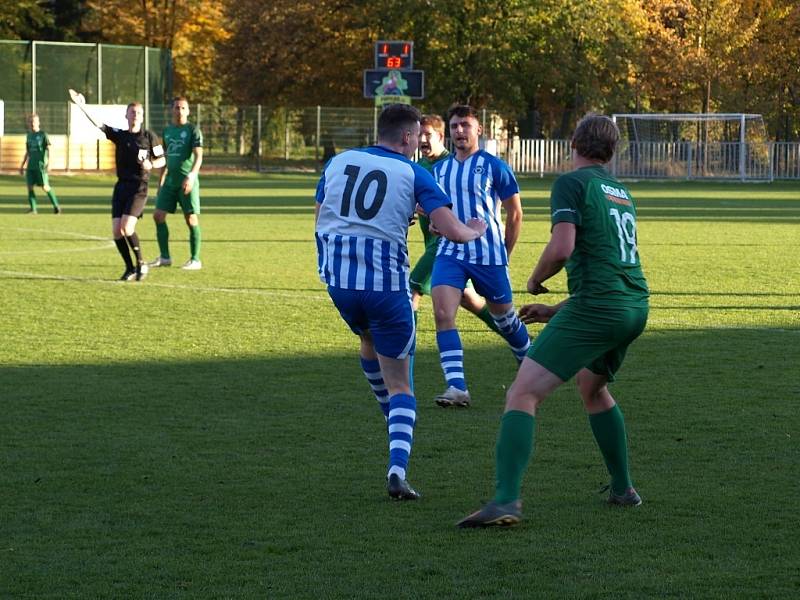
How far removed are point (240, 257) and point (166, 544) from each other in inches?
551

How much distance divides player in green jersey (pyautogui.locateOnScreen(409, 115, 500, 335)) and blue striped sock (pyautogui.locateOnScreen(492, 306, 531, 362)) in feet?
0.28

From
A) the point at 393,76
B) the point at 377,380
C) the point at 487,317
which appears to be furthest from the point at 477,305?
the point at 393,76

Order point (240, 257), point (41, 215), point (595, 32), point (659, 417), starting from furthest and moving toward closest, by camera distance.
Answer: point (595, 32) → point (41, 215) → point (240, 257) → point (659, 417)

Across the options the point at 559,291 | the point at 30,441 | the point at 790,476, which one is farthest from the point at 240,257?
the point at 790,476

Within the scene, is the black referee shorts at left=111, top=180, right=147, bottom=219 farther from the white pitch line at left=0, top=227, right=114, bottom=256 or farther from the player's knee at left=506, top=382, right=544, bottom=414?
the player's knee at left=506, top=382, right=544, bottom=414

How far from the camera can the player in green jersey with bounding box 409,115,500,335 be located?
968 centimetres

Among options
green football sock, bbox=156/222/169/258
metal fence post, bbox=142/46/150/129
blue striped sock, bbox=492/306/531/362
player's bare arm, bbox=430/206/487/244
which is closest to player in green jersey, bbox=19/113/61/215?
green football sock, bbox=156/222/169/258

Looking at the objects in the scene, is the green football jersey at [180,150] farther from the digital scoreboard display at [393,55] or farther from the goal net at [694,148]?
the goal net at [694,148]

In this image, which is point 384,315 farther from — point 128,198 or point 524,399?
point 128,198

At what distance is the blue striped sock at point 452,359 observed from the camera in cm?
911

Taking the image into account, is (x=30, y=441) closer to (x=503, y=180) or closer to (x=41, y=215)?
(x=503, y=180)

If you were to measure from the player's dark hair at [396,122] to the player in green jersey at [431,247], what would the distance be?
8.81ft

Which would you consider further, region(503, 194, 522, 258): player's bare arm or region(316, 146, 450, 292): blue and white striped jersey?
region(503, 194, 522, 258): player's bare arm

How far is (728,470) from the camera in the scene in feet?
23.5
